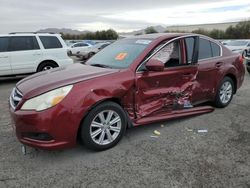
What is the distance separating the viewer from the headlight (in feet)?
10.5

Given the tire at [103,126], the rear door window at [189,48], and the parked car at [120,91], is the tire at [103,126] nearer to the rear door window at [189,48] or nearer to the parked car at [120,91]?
the parked car at [120,91]

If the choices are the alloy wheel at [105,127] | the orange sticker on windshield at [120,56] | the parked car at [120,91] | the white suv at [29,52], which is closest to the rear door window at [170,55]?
the parked car at [120,91]

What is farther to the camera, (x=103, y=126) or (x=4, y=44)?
(x=4, y=44)

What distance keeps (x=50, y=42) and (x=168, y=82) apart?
6376 mm

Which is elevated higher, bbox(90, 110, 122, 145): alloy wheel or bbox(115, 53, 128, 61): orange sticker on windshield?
bbox(115, 53, 128, 61): orange sticker on windshield

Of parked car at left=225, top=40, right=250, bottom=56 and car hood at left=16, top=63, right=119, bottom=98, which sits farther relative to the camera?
parked car at left=225, top=40, right=250, bottom=56

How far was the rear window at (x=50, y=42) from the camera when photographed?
9.30 m

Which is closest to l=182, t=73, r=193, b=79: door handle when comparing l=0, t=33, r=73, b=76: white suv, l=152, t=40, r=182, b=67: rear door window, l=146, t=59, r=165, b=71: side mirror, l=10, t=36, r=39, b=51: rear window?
l=152, t=40, r=182, b=67: rear door window

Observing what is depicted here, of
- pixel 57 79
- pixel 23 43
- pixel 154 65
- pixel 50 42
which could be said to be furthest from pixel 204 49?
pixel 23 43

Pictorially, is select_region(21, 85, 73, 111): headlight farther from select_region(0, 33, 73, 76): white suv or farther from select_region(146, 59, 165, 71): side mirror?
select_region(0, 33, 73, 76): white suv

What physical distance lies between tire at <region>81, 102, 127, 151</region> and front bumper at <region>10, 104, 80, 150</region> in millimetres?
181

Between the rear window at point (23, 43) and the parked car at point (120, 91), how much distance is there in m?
5.16

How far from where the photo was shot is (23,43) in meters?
9.03

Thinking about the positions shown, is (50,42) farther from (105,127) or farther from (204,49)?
(105,127)
